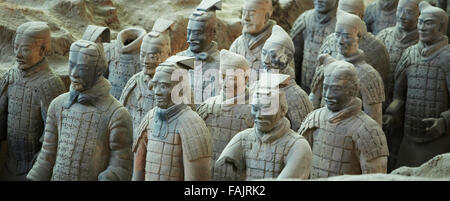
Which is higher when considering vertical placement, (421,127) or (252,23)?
(252,23)

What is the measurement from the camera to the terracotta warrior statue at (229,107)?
1046 cm

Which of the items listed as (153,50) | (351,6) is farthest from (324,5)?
(153,50)

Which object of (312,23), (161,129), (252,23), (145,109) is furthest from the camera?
(312,23)

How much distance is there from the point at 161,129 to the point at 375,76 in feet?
9.14

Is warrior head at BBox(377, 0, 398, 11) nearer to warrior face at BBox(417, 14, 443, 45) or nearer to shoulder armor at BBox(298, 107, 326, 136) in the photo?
warrior face at BBox(417, 14, 443, 45)

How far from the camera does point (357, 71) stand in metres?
11.4

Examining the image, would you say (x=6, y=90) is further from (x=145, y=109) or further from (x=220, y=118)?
(x=220, y=118)

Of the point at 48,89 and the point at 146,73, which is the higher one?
the point at 146,73

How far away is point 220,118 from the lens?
10.5 meters

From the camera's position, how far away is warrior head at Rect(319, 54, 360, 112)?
32.0ft

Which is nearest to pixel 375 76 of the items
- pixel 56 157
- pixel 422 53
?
pixel 422 53

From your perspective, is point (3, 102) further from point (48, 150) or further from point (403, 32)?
point (403, 32)

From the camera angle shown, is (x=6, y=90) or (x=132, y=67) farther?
(x=132, y=67)

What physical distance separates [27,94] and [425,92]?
407 centimetres
